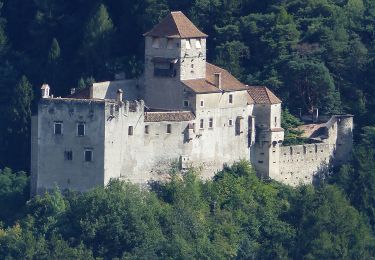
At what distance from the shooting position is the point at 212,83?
101938 mm

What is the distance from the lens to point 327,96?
10706 cm

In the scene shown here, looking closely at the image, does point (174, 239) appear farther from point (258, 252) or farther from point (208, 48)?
point (208, 48)

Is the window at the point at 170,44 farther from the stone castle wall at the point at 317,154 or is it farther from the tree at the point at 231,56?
the tree at the point at 231,56

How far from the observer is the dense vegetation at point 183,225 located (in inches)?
3875

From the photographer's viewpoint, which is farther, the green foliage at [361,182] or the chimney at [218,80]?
the green foliage at [361,182]

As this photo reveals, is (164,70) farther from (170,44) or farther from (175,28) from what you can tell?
(175,28)

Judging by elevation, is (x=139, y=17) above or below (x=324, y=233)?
above

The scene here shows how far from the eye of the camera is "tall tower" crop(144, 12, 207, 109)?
10138 centimetres

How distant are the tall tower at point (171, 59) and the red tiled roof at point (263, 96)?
2.22 meters

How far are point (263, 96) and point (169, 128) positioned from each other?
4.73 meters

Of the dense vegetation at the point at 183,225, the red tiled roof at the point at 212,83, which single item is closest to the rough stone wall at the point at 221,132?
the red tiled roof at the point at 212,83

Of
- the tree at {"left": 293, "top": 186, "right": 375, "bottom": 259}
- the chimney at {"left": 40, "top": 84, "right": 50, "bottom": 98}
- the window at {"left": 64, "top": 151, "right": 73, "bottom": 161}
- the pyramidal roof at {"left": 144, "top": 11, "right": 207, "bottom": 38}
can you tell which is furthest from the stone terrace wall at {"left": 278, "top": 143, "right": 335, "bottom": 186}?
the chimney at {"left": 40, "top": 84, "right": 50, "bottom": 98}

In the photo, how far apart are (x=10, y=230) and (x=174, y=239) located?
550 centimetres

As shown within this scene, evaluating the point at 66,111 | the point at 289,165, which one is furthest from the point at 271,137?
the point at 66,111
